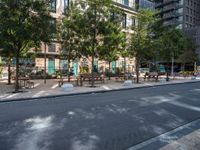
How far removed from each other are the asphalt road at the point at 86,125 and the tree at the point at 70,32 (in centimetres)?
1179

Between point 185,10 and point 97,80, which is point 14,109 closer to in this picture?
point 97,80

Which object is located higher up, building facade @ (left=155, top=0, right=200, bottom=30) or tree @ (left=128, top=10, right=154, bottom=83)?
building facade @ (left=155, top=0, right=200, bottom=30)

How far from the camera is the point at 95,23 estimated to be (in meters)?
20.4

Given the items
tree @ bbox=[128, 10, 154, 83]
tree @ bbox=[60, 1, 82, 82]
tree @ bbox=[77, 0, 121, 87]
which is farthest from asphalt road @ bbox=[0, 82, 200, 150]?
tree @ bbox=[128, 10, 154, 83]

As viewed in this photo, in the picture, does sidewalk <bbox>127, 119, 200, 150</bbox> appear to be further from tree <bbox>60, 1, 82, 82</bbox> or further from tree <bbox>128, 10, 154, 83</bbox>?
tree <bbox>128, 10, 154, 83</bbox>

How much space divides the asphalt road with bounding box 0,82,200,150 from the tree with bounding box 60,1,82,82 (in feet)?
38.7

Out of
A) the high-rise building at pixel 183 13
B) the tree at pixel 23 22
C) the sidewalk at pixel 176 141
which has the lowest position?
the sidewalk at pixel 176 141

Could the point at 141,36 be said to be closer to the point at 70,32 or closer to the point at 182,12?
the point at 70,32

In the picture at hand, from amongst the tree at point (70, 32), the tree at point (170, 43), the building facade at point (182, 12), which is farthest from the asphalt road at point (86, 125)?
the building facade at point (182, 12)

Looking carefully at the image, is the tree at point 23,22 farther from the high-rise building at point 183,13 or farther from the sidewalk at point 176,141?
the high-rise building at point 183,13

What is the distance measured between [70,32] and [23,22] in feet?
28.4

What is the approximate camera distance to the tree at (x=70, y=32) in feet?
71.2

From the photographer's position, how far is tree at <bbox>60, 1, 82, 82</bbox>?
71.2ft

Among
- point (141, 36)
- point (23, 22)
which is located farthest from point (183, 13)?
point (23, 22)
